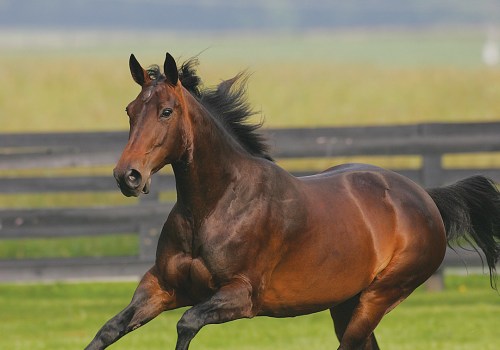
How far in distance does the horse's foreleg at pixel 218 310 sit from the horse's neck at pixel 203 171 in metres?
0.41

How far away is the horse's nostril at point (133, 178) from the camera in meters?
5.32

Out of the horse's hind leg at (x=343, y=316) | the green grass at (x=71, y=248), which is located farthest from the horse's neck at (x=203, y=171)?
the green grass at (x=71, y=248)

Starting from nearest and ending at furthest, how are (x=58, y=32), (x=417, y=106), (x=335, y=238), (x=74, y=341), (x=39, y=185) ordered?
(x=335, y=238) → (x=74, y=341) → (x=39, y=185) → (x=417, y=106) → (x=58, y=32)

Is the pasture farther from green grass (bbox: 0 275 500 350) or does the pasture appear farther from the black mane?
the black mane

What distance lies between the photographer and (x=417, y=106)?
29031 millimetres

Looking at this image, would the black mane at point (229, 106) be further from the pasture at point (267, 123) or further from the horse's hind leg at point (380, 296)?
the horse's hind leg at point (380, 296)

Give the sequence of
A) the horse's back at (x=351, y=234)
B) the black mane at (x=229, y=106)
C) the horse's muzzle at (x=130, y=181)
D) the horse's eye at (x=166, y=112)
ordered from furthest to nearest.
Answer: the horse's back at (x=351, y=234) → the black mane at (x=229, y=106) → the horse's eye at (x=166, y=112) → the horse's muzzle at (x=130, y=181)

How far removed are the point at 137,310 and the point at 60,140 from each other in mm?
6872

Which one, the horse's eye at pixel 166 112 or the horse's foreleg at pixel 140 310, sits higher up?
the horse's eye at pixel 166 112

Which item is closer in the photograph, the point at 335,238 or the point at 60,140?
the point at 335,238

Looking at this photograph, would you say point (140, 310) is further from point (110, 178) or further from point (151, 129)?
point (110, 178)

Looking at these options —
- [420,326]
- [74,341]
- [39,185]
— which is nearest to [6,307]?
[39,185]

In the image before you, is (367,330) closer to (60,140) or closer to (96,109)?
(60,140)

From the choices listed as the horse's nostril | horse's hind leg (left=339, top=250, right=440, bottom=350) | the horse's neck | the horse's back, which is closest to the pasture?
the horse's back
